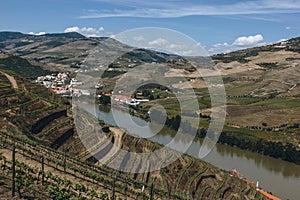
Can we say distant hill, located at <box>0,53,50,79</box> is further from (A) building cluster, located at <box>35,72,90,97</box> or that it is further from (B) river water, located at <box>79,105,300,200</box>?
(B) river water, located at <box>79,105,300,200</box>

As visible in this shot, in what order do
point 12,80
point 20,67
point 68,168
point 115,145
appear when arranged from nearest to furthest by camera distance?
point 68,168, point 115,145, point 12,80, point 20,67

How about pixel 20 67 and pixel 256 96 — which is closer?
pixel 256 96

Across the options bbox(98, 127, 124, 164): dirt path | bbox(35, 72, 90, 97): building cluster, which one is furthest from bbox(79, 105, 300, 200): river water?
bbox(35, 72, 90, 97): building cluster

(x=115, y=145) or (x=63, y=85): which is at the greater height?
(x=63, y=85)

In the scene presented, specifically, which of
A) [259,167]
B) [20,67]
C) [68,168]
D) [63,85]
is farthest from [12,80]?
[20,67]

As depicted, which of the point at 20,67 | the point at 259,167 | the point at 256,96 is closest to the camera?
the point at 259,167

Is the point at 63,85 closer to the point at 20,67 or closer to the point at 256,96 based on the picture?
the point at 20,67

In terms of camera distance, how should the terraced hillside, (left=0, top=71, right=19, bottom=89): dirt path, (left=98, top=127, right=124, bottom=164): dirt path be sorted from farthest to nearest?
1. (left=0, top=71, right=19, bottom=89): dirt path
2. (left=98, top=127, right=124, bottom=164): dirt path
3. the terraced hillside
